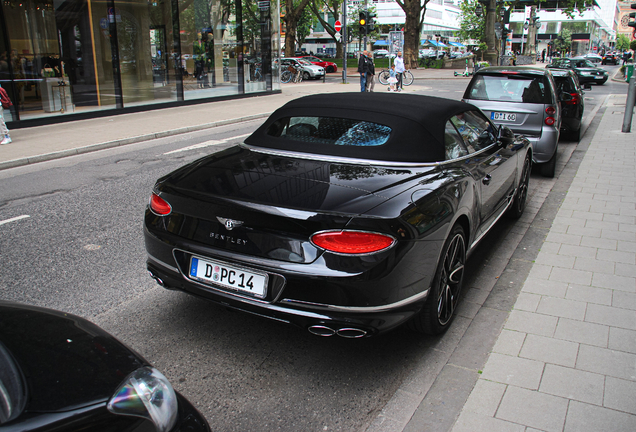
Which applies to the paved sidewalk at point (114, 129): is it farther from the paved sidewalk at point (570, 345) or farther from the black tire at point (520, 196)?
the paved sidewalk at point (570, 345)

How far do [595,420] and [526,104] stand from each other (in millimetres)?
6323

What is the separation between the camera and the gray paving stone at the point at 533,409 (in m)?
2.55

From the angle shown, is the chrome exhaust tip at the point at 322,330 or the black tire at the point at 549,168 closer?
the chrome exhaust tip at the point at 322,330

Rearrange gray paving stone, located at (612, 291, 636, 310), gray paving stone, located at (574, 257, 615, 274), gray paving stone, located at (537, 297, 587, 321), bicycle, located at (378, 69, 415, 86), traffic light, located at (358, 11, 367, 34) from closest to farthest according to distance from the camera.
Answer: gray paving stone, located at (537, 297, 587, 321), gray paving stone, located at (612, 291, 636, 310), gray paving stone, located at (574, 257, 615, 274), traffic light, located at (358, 11, 367, 34), bicycle, located at (378, 69, 415, 86)

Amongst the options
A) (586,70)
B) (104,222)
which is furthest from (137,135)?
(586,70)

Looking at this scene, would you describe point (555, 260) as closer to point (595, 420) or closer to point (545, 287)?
point (545, 287)

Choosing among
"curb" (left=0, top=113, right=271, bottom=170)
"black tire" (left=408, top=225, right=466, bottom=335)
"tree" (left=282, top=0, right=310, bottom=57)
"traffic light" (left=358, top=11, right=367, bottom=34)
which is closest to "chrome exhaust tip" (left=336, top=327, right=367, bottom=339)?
"black tire" (left=408, top=225, right=466, bottom=335)

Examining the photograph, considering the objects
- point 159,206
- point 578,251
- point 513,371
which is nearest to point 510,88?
point 578,251

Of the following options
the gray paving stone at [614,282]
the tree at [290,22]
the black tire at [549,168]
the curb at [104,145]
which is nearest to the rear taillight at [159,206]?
the gray paving stone at [614,282]

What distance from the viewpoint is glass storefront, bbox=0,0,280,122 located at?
542 inches

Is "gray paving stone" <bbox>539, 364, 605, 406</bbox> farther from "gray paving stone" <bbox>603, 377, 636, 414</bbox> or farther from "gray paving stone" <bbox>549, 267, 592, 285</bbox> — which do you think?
"gray paving stone" <bbox>549, 267, 592, 285</bbox>

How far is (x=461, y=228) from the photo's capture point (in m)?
3.47

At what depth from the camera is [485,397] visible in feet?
9.04

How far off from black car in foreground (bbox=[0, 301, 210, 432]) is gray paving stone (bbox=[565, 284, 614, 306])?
3154 mm
